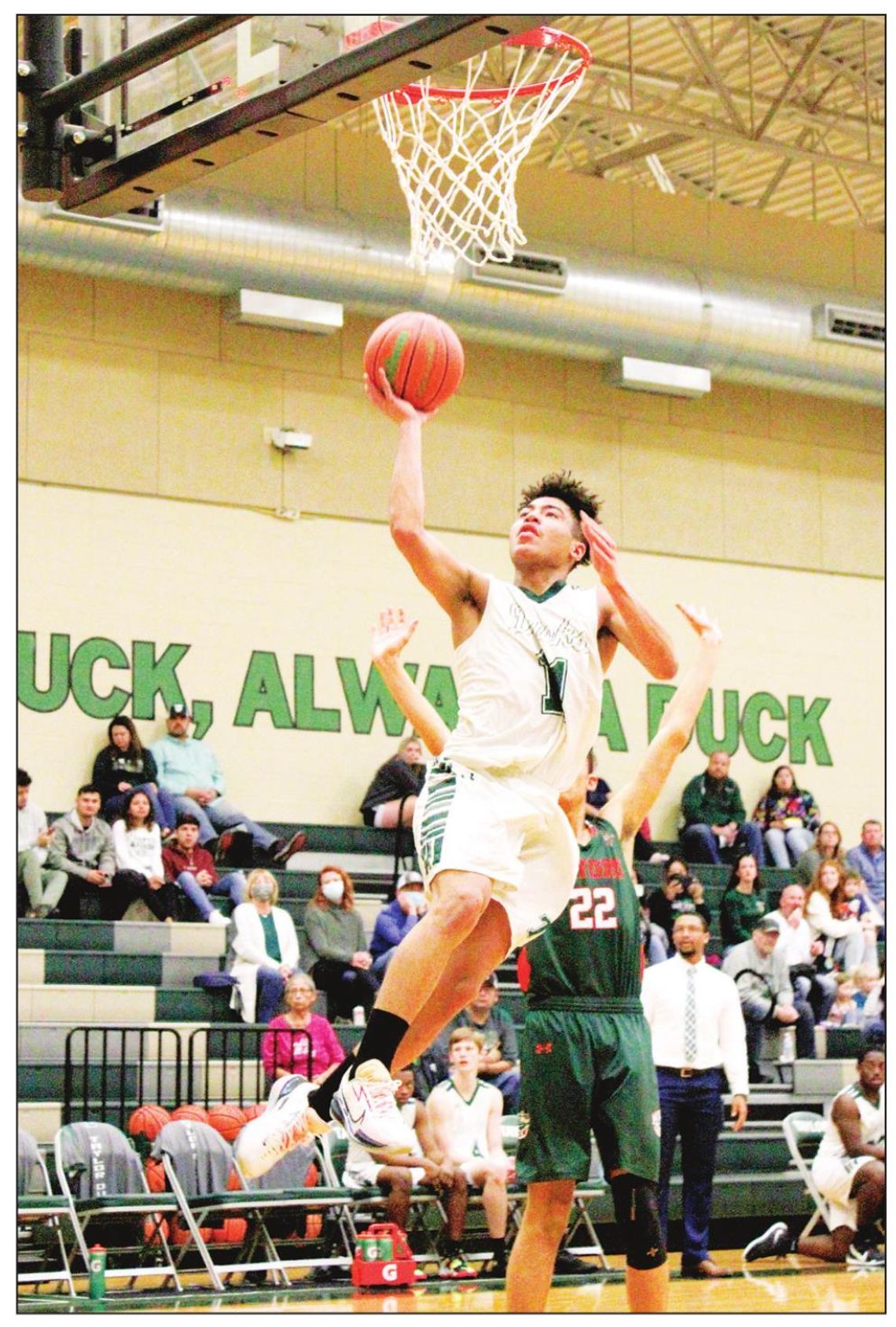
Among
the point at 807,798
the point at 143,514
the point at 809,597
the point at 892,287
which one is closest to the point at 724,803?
the point at 807,798

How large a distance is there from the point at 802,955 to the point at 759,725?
4286 mm

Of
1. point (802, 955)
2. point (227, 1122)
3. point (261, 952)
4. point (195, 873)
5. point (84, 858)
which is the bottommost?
point (227, 1122)

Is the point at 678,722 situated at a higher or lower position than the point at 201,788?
higher

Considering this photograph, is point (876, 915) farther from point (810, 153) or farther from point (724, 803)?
point (810, 153)

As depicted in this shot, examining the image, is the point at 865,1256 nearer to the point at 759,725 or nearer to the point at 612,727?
the point at 612,727

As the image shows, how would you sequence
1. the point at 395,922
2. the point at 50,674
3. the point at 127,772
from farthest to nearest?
the point at 50,674, the point at 127,772, the point at 395,922

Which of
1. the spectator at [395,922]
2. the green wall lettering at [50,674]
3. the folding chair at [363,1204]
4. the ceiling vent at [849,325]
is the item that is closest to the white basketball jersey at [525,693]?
the folding chair at [363,1204]

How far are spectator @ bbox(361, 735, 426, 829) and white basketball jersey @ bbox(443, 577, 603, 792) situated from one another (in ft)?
33.3

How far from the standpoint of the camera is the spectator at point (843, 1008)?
1525 centimetres

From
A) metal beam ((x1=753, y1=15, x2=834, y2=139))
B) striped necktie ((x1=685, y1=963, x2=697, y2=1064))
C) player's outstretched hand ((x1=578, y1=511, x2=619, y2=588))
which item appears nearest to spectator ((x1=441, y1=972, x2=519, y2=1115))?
striped necktie ((x1=685, y1=963, x2=697, y2=1064))

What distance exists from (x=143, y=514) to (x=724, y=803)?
5.85 metres

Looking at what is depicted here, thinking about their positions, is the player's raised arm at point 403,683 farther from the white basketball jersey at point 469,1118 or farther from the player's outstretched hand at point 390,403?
the white basketball jersey at point 469,1118

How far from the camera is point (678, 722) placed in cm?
680

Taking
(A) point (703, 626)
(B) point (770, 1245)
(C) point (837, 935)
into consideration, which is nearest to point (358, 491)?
(C) point (837, 935)
